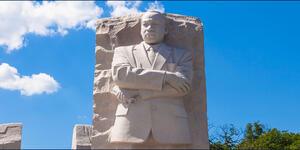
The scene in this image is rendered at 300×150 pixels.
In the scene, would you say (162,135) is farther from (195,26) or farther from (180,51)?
(195,26)

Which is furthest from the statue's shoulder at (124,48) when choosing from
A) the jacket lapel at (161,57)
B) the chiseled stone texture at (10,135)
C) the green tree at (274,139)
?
the green tree at (274,139)

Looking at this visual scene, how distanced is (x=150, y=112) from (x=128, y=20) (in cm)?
204

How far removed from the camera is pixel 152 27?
622 cm

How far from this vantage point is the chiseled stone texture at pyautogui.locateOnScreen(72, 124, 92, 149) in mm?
7402

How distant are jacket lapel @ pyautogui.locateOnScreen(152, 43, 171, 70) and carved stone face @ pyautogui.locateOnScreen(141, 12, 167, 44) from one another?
0.20m

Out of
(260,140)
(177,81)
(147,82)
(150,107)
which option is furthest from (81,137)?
(260,140)

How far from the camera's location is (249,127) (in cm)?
2370

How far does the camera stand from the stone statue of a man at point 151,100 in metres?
5.55

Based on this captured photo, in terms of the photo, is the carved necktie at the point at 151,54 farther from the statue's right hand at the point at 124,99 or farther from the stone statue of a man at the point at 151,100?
the statue's right hand at the point at 124,99

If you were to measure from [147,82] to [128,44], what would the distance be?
4.22 ft

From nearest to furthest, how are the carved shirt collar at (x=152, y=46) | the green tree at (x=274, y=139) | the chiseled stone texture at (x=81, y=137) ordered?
the carved shirt collar at (x=152, y=46), the chiseled stone texture at (x=81, y=137), the green tree at (x=274, y=139)

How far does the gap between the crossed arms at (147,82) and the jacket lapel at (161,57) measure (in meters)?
0.24

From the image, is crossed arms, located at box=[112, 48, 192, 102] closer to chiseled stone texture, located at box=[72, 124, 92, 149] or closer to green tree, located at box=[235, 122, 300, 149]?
chiseled stone texture, located at box=[72, 124, 92, 149]

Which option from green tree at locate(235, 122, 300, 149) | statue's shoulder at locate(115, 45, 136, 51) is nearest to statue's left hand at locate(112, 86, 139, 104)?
statue's shoulder at locate(115, 45, 136, 51)
